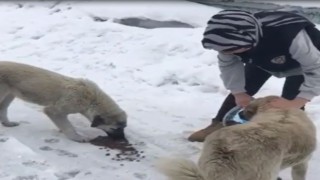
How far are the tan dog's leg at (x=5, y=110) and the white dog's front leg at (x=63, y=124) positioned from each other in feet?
1.09

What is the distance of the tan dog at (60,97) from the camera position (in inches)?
209

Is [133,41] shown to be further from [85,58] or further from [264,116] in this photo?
[264,116]

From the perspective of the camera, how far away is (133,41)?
8438mm

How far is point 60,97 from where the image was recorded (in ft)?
17.6

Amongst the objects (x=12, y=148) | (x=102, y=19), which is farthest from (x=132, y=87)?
(x=102, y=19)

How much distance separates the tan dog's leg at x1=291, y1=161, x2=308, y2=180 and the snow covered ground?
0.34m

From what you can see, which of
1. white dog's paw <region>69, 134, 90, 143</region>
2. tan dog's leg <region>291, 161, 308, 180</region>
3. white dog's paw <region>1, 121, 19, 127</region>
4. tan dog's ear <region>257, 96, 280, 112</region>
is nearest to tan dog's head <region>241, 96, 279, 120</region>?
tan dog's ear <region>257, 96, 280, 112</region>

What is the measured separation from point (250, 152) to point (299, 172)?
1087 millimetres

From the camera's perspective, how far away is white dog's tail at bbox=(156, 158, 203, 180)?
3.13 meters

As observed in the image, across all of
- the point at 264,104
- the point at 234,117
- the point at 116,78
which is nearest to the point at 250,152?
the point at 264,104

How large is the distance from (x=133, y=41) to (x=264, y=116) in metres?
4.85

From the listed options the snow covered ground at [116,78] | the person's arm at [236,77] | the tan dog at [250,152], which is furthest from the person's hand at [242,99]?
the tan dog at [250,152]

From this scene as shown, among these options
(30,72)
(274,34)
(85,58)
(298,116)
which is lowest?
(85,58)

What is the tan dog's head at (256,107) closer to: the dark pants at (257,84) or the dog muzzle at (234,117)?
the dog muzzle at (234,117)
